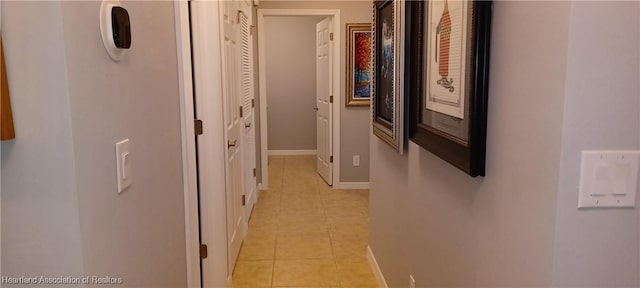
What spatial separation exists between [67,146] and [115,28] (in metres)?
0.32

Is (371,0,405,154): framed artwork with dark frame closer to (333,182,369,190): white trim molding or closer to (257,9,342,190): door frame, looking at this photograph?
(257,9,342,190): door frame

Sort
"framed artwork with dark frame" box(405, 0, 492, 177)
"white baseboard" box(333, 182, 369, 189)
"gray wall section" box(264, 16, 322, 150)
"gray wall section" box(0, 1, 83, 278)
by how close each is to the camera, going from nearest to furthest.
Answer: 1. "gray wall section" box(0, 1, 83, 278)
2. "framed artwork with dark frame" box(405, 0, 492, 177)
3. "white baseboard" box(333, 182, 369, 189)
4. "gray wall section" box(264, 16, 322, 150)

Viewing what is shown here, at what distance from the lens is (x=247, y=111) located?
3977 mm

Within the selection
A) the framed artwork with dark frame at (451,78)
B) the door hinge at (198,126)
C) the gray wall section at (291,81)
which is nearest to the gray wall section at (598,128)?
the framed artwork with dark frame at (451,78)

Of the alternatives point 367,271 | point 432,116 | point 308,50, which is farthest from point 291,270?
point 308,50

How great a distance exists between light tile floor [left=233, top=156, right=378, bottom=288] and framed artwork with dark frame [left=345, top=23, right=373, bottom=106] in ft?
3.51

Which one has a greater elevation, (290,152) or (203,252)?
(203,252)

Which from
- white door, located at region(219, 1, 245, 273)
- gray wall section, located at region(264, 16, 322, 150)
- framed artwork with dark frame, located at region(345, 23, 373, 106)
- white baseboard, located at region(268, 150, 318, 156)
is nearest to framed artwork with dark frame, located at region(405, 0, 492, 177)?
white door, located at region(219, 1, 245, 273)

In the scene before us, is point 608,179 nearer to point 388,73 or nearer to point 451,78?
point 451,78

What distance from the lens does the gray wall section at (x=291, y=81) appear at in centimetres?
697

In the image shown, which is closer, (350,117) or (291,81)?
(350,117)

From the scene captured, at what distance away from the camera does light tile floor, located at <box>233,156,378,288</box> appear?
2969mm

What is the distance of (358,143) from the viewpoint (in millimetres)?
5191

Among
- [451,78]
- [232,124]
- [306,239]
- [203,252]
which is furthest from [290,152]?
[451,78]
